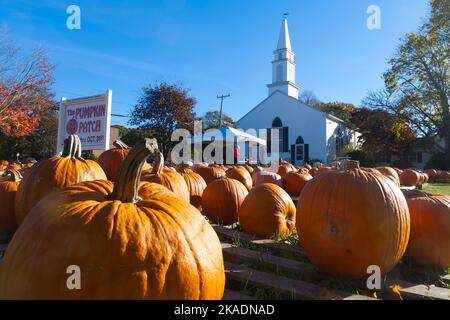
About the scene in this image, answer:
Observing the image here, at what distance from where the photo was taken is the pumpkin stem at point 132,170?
140cm

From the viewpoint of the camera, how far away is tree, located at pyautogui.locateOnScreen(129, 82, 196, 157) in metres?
17.8

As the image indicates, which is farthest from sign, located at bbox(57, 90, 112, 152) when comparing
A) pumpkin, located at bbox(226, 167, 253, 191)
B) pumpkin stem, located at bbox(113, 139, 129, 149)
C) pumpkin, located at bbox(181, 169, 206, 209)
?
pumpkin, located at bbox(181, 169, 206, 209)

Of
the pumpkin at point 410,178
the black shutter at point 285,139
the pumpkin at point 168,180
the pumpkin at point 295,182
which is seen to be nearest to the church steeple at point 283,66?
the black shutter at point 285,139

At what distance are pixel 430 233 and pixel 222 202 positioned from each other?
7.08 feet

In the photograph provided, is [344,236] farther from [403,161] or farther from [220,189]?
[403,161]

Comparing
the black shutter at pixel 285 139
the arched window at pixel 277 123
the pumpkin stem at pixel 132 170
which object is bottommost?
the pumpkin stem at pixel 132 170

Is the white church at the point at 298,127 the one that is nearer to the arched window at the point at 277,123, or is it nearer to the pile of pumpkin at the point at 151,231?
the arched window at the point at 277,123

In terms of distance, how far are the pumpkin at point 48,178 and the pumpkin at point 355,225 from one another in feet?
5.86

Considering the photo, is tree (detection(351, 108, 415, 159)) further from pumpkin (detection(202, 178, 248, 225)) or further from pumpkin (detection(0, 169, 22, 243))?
pumpkin (detection(0, 169, 22, 243))

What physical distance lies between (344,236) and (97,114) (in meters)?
7.81

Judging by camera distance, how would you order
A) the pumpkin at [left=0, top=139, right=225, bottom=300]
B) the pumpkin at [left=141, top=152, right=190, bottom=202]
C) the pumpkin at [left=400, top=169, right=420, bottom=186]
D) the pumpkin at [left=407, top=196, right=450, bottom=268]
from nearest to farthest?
the pumpkin at [left=0, top=139, right=225, bottom=300]
the pumpkin at [left=407, top=196, right=450, bottom=268]
the pumpkin at [left=141, top=152, right=190, bottom=202]
the pumpkin at [left=400, top=169, right=420, bottom=186]

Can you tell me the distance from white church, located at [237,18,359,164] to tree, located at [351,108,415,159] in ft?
11.7

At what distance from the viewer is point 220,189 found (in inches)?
158

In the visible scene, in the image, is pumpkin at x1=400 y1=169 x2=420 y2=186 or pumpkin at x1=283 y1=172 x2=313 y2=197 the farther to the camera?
pumpkin at x1=400 y1=169 x2=420 y2=186
